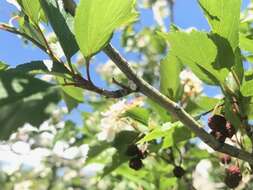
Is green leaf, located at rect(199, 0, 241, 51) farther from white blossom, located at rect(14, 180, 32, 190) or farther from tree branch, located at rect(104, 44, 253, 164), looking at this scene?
white blossom, located at rect(14, 180, 32, 190)

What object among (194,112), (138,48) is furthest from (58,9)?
(138,48)

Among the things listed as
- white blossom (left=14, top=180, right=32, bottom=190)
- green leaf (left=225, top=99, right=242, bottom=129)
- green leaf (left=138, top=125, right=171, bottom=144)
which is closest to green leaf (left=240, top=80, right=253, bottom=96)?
green leaf (left=225, top=99, right=242, bottom=129)

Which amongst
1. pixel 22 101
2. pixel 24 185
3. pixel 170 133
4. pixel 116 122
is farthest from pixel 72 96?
pixel 24 185

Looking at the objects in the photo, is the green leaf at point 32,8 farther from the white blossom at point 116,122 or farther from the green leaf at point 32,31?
the white blossom at point 116,122

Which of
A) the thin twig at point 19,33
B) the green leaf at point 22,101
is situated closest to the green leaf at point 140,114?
the thin twig at point 19,33

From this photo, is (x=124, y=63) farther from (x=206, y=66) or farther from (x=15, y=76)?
(x=15, y=76)

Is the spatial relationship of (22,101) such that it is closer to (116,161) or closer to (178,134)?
(178,134)
